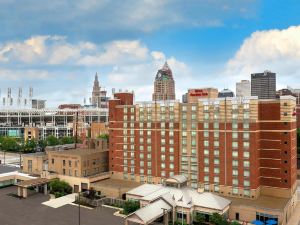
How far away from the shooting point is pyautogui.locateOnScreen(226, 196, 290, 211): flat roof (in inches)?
2936

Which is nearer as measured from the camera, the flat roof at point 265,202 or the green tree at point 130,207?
the flat roof at point 265,202

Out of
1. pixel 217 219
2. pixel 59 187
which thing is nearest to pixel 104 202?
pixel 59 187

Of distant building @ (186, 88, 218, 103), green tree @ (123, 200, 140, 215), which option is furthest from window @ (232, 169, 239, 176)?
green tree @ (123, 200, 140, 215)

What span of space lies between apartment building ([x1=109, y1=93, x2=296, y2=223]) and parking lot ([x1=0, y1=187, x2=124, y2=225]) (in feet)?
75.6

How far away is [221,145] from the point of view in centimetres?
8612

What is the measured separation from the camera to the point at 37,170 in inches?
4503

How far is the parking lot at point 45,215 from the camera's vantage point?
2862 inches

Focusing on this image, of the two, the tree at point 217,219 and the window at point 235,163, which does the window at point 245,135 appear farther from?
the tree at point 217,219

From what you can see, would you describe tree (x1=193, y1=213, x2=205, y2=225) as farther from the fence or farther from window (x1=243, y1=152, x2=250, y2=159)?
the fence

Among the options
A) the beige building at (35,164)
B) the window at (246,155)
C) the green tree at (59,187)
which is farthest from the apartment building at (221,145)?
the beige building at (35,164)

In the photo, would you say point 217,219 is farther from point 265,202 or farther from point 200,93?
point 200,93

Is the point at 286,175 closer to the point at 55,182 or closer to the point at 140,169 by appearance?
the point at 140,169

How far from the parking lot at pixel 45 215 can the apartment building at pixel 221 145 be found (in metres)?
23.1

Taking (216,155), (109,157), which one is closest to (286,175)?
(216,155)
